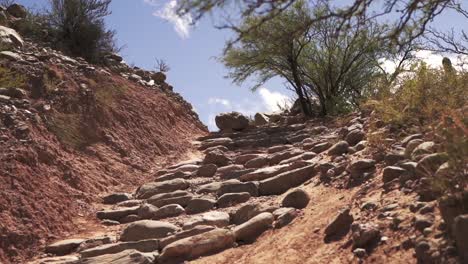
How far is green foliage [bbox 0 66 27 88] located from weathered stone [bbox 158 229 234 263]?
571 centimetres

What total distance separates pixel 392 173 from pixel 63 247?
381 centimetres

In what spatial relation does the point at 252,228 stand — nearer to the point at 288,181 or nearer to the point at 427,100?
the point at 288,181

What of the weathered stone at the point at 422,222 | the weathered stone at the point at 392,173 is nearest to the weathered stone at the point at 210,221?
the weathered stone at the point at 392,173

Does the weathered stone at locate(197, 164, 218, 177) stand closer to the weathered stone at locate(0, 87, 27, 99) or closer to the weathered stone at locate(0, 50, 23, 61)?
the weathered stone at locate(0, 87, 27, 99)

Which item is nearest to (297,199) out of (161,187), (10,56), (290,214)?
(290,214)

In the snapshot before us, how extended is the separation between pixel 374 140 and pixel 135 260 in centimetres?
313

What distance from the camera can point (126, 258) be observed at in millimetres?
6305

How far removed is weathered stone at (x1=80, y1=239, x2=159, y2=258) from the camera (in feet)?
22.1

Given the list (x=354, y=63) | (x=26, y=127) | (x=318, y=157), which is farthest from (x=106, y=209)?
(x=354, y=63)

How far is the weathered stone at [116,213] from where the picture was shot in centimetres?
852

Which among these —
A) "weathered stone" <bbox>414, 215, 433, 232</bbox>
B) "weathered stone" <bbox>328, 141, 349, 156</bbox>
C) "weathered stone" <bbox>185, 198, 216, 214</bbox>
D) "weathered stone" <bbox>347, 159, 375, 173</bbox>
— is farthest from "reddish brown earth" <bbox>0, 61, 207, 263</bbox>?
"weathered stone" <bbox>414, 215, 433, 232</bbox>

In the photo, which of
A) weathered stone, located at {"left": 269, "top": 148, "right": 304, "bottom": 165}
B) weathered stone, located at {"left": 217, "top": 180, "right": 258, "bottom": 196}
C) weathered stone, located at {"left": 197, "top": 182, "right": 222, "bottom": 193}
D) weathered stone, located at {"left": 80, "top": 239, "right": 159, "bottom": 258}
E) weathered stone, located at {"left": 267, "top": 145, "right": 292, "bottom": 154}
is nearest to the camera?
weathered stone, located at {"left": 80, "top": 239, "right": 159, "bottom": 258}

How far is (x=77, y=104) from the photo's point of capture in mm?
12078

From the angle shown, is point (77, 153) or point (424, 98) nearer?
point (424, 98)
